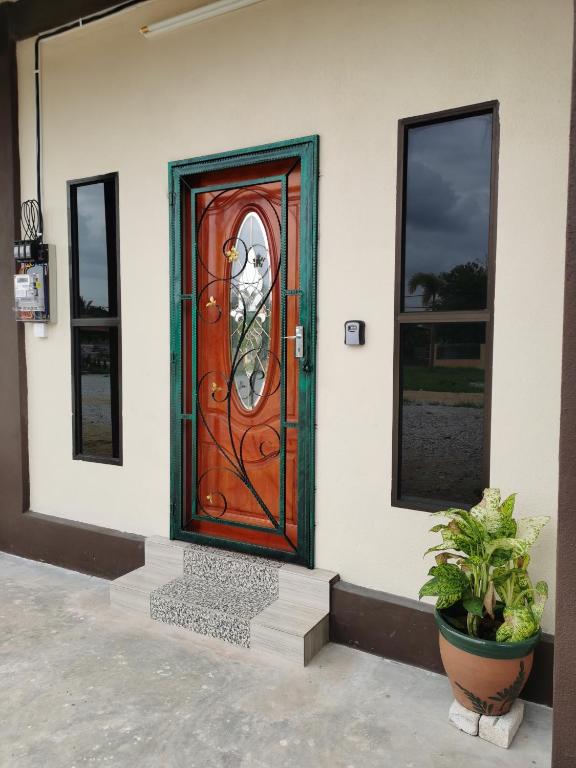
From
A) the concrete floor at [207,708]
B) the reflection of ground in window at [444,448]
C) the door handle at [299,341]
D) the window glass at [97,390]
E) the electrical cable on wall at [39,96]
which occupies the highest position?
the electrical cable on wall at [39,96]

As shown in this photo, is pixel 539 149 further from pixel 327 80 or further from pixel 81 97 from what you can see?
pixel 81 97

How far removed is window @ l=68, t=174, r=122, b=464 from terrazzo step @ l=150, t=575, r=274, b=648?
3.19 feet

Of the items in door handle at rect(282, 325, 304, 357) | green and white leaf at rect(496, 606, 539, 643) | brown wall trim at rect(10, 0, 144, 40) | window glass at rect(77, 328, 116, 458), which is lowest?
green and white leaf at rect(496, 606, 539, 643)

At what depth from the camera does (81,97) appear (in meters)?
3.74

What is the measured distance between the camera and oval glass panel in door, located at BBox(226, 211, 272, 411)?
10.7 feet

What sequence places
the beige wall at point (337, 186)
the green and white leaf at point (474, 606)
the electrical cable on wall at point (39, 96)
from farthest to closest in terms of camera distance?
the electrical cable on wall at point (39, 96) < the beige wall at point (337, 186) < the green and white leaf at point (474, 606)

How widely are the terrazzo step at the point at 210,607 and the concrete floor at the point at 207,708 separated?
0.06 meters

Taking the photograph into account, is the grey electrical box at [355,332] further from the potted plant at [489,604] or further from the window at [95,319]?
the window at [95,319]

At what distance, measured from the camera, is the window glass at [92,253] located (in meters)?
3.80

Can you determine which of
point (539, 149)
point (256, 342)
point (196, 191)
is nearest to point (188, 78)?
point (196, 191)

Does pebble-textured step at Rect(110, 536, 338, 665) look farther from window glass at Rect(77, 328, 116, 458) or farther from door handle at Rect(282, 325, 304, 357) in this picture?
door handle at Rect(282, 325, 304, 357)

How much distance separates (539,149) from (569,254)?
874mm

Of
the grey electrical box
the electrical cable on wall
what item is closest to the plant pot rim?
the grey electrical box

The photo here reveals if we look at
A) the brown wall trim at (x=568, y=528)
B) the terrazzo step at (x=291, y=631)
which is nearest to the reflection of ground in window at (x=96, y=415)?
the terrazzo step at (x=291, y=631)
